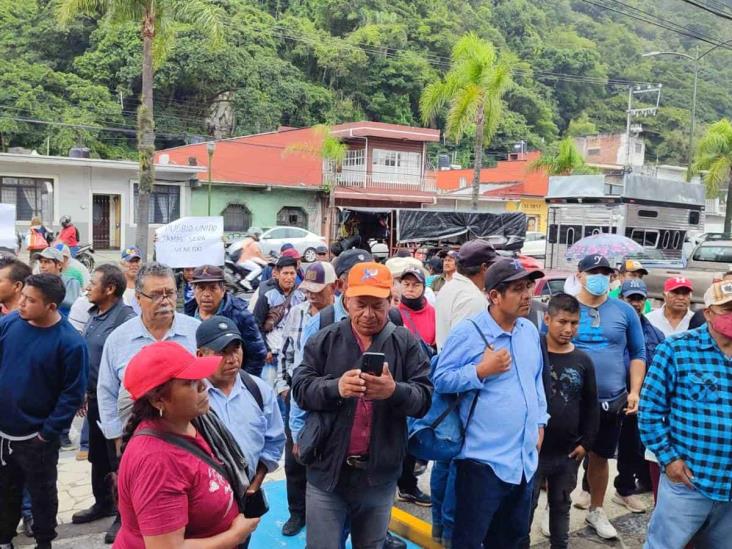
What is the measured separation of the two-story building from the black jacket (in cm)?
2608

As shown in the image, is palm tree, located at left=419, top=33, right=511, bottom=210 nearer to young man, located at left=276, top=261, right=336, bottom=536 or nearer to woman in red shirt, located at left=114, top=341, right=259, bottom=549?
young man, located at left=276, top=261, right=336, bottom=536

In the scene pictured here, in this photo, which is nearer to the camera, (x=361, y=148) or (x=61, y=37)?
(x=361, y=148)

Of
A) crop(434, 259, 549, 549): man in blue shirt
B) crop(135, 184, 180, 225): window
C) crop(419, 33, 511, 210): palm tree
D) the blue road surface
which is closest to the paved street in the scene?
the blue road surface

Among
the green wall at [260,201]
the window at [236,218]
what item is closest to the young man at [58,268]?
the green wall at [260,201]

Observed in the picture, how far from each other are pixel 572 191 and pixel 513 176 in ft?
87.6

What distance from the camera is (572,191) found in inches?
695

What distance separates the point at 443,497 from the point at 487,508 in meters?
1.08

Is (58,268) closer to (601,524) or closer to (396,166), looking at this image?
(601,524)

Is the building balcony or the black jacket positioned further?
the building balcony

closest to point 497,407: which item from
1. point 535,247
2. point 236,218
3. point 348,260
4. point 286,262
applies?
point 348,260

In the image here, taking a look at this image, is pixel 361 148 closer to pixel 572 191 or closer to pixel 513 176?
pixel 513 176

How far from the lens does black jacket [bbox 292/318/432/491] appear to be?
2.82 m

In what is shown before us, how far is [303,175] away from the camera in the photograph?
3241cm

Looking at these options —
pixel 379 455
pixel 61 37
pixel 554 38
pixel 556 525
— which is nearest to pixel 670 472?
pixel 556 525
